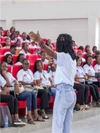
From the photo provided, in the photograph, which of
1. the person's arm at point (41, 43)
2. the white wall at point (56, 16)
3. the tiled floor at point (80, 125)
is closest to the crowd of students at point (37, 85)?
the tiled floor at point (80, 125)

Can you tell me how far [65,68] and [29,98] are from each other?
2.70 meters

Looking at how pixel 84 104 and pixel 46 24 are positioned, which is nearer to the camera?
pixel 84 104

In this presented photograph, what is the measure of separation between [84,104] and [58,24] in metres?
8.44

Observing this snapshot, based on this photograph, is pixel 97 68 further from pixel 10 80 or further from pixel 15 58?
pixel 10 80

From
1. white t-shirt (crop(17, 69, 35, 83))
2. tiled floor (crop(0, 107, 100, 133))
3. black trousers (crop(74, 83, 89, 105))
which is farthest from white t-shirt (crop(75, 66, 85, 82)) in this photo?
white t-shirt (crop(17, 69, 35, 83))

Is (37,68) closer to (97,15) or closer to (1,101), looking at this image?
(1,101)

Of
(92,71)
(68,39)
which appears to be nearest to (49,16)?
(92,71)

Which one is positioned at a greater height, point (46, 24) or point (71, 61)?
point (46, 24)

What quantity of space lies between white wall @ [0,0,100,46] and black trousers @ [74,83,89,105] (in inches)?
283

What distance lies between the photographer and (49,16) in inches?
651

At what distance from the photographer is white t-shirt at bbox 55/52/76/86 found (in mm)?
4281

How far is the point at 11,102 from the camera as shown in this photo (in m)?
6.55

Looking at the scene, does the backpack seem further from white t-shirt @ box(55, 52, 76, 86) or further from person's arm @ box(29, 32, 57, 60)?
person's arm @ box(29, 32, 57, 60)

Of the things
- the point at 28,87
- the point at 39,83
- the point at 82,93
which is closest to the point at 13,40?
the point at 82,93
